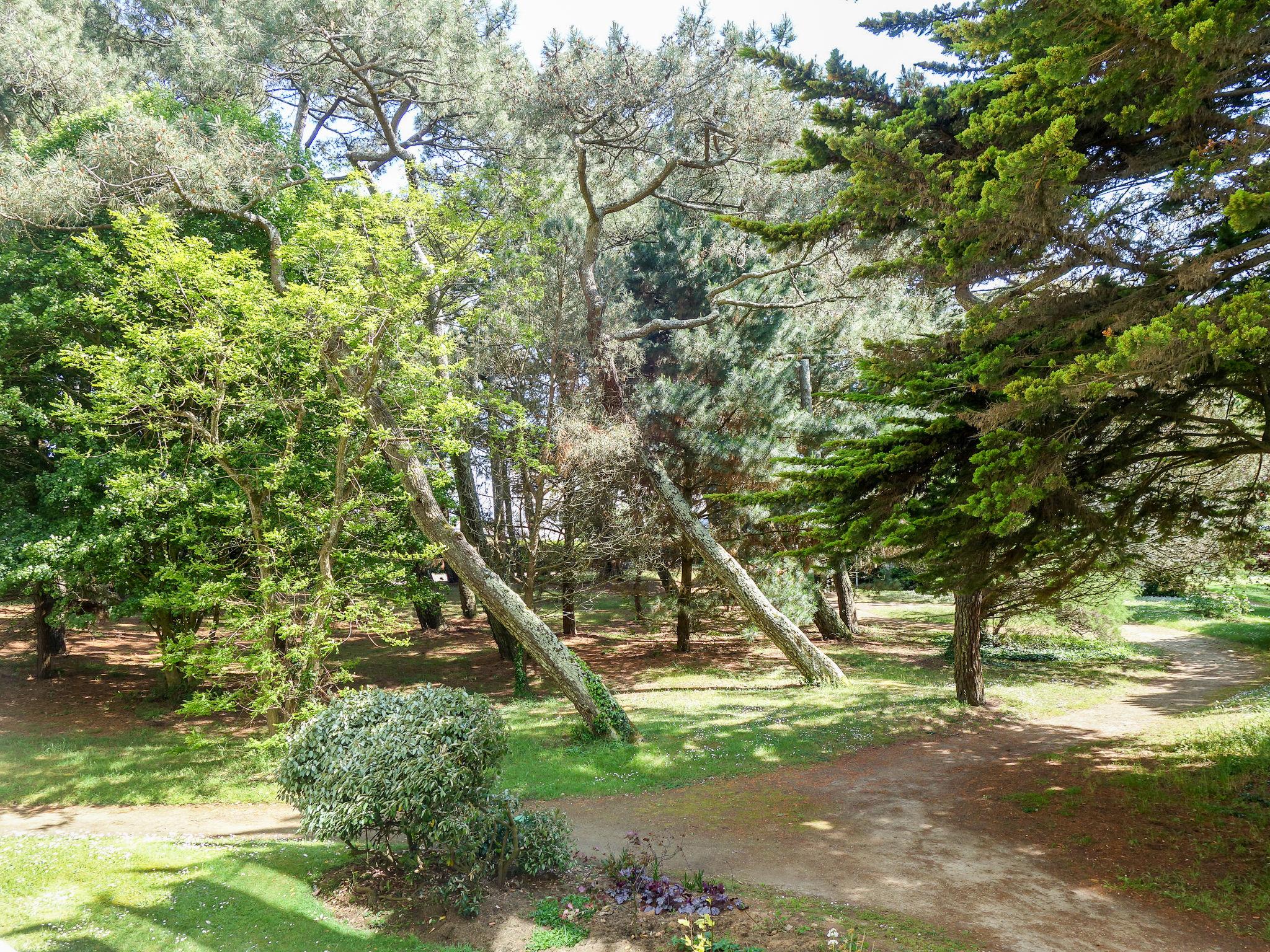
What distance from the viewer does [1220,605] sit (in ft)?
81.8

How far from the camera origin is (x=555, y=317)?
53.7ft

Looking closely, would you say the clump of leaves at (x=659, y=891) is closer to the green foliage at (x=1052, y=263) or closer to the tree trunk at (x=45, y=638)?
the green foliage at (x=1052, y=263)

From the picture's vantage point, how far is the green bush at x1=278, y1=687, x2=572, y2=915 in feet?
18.9

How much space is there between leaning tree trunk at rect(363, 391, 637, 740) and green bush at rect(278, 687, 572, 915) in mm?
4949

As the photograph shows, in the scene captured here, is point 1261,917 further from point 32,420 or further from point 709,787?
point 32,420

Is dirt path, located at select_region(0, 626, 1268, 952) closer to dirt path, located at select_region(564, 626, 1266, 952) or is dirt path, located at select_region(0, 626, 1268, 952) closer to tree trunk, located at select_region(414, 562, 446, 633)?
dirt path, located at select_region(564, 626, 1266, 952)

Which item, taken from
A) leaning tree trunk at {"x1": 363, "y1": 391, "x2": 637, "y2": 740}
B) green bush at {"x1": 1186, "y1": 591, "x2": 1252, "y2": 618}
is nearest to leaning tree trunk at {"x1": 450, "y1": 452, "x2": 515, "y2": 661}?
leaning tree trunk at {"x1": 363, "y1": 391, "x2": 637, "y2": 740}

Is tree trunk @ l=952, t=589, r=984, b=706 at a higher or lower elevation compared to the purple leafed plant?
higher

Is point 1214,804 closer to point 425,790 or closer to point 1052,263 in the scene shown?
point 1052,263

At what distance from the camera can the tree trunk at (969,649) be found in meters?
12.0

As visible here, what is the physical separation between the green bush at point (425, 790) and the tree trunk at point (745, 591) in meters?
9.20

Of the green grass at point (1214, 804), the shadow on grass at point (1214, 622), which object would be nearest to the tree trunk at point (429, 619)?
the green grass at point (1214, 804)

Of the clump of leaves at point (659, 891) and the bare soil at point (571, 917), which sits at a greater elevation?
the clump of leaves at point (659, 891)

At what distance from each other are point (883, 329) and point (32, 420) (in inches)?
656
